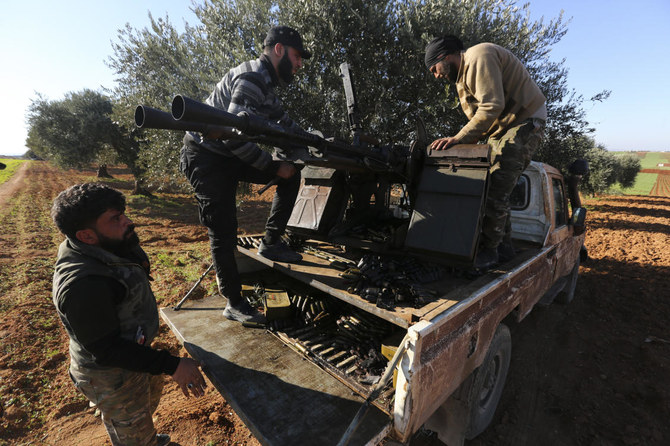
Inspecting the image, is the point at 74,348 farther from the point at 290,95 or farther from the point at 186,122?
the point at 290,95

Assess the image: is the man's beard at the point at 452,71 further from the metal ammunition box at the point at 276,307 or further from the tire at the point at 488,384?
the metal ammunition box at the point at 276,307

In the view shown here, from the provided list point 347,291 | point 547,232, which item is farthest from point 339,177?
point 547,232

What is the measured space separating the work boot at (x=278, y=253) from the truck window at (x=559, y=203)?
12.3 ft

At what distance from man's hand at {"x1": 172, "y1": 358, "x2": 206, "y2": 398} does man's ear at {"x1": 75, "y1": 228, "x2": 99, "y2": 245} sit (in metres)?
0.83

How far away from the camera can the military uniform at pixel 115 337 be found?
1.55 metres

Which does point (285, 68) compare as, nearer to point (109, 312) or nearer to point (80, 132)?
point (109, 312)

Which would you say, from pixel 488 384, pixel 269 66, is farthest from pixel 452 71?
pixel 488 384

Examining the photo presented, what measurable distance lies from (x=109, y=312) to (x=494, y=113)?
3.32m

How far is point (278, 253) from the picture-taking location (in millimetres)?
3152

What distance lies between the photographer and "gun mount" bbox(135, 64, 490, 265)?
2.13 metres

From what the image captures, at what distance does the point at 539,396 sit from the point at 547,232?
188 centimetres

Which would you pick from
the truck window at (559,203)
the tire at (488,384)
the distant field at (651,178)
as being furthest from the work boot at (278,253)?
the distant field at (651,178)

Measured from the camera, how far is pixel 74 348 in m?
1.80

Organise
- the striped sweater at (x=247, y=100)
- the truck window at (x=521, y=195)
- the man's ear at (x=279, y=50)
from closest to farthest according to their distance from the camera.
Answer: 1. the striped sweater at (x=247, y=100)
2. the man's ear at (x=279, y=50)
3. the truck window at (x=521, y=195)
